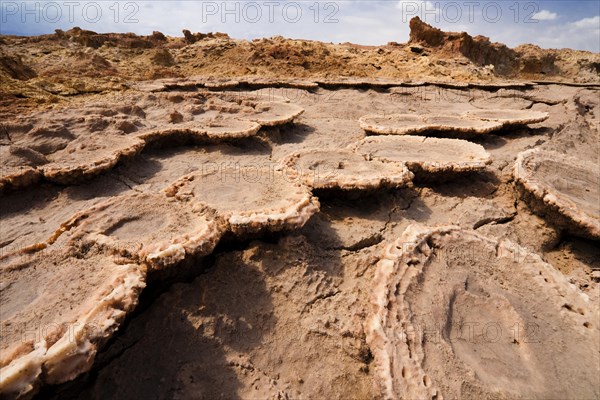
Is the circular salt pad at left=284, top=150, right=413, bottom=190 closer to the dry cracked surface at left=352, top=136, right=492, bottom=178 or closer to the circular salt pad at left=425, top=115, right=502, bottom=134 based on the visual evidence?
the dry cracked surface at left=352, top=136, right=492, bottom=178

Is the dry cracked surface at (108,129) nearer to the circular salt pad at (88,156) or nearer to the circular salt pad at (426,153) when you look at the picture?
the circular salt pad at (88,156)

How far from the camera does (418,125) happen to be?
4.51 meters

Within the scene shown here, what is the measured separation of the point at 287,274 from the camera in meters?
2.20

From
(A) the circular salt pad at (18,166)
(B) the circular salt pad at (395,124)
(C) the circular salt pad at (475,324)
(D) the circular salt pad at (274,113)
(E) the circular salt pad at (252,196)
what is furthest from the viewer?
(D) the circular salt pad at (274,113)

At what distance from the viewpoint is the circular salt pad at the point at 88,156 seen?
313 cm

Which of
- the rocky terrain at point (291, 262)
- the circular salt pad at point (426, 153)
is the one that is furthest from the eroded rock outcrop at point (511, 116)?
the circular salt pad at point (426, 153)

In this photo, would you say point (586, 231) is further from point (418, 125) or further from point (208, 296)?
point (208, 296)

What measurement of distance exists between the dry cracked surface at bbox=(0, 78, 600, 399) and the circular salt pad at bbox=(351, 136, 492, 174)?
2 centimetres

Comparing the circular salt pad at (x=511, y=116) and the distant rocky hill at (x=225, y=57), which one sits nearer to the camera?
the circular salt pad at (x=511, y=116)

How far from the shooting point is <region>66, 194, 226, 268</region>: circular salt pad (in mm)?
1857

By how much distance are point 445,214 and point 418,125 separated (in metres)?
1.87

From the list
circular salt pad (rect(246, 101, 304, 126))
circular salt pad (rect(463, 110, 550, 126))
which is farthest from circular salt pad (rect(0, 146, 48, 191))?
circular salt pad (rect(463, 110, 550, 126))

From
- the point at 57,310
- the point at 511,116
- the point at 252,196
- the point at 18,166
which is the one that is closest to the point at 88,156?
the point at 18,166

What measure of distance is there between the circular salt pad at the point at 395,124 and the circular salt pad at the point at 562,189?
53.0 inches
